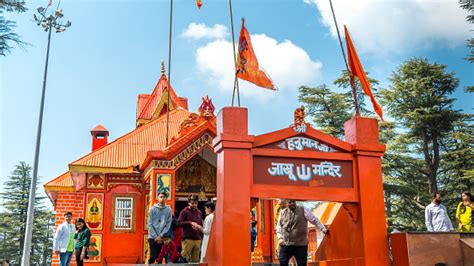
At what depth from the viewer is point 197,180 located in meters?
17.3

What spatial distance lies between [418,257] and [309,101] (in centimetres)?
2278

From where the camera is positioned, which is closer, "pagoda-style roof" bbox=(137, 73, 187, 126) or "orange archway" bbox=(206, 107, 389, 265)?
A: "orange archway" bbox=(206, 107, 389, 265)

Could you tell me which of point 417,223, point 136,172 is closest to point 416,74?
point 417,223

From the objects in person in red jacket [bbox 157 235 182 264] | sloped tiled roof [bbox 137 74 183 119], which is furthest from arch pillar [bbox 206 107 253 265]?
sloped tiled roof [bbox 137 74 183 119]

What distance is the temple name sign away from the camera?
6871 mm

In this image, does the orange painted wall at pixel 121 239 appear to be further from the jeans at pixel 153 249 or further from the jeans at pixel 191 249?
the jeans at pixel 153 249

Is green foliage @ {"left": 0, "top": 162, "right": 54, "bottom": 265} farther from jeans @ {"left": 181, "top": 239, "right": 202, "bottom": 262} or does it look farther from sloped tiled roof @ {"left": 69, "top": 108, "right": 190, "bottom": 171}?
jeans @ {"left": 181, "top": 239, "right": 202, "bottom": 262}

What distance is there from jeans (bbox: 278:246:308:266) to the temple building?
7.21 metres

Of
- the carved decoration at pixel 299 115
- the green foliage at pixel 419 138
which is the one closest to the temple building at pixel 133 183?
the carved decoration at pixel 299 115

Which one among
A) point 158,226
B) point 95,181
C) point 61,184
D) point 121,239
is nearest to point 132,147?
point 95,181

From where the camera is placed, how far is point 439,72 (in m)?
27.4

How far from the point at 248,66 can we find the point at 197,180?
9831 millimetres

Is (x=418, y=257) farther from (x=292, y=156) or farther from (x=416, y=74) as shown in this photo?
(x=416, y=74)

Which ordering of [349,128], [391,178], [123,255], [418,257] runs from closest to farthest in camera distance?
[418,257] < [349,128] < [123,255] < [391,178]
